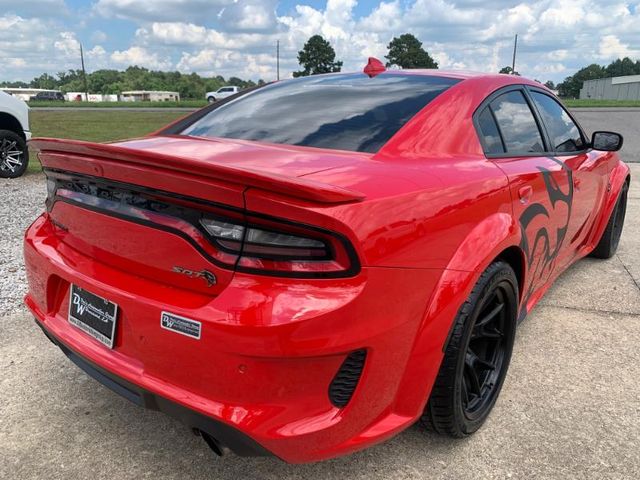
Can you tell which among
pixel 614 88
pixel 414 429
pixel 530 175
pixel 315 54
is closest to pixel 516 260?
pixel 530 175

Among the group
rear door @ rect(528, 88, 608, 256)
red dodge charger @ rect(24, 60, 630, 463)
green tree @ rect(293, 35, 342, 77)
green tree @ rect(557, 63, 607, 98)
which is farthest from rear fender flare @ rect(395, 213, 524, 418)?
green tree @ rect(557, 63, 607, 98)

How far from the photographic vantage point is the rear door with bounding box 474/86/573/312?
240 cm

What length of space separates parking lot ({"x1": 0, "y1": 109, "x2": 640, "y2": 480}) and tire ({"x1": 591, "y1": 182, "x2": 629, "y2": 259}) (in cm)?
134

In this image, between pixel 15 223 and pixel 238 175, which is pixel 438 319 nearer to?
pixel 238 175

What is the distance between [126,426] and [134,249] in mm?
945

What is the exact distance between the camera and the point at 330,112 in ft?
7.82

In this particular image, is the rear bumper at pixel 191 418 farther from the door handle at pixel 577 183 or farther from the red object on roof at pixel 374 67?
the door handle at pixel 577 183

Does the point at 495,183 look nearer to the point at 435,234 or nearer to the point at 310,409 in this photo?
the point at 435,234

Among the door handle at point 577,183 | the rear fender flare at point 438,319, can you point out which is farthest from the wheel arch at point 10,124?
the rear fender flare at point 438,319

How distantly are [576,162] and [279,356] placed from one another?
2484 mm

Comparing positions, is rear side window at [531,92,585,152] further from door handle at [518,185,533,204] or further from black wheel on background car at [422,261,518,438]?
black wheel on background car at [422,261,518,438]

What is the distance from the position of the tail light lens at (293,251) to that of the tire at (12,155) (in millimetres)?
8147

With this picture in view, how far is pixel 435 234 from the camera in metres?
1.79

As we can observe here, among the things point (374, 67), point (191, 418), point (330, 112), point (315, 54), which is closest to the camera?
point (191, 418)
